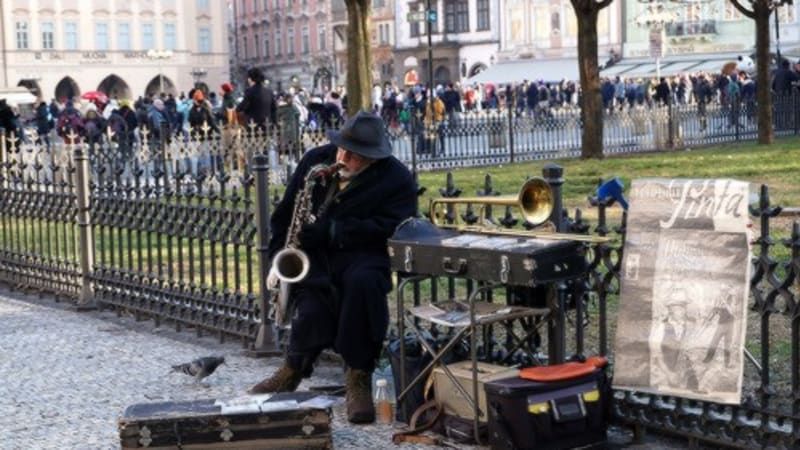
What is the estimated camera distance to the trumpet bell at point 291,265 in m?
7.78

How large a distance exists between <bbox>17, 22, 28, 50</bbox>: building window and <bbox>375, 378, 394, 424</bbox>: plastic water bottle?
76.8 m

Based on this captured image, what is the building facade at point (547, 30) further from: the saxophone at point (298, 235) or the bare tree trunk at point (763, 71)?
the saxophone at point (298, 235)

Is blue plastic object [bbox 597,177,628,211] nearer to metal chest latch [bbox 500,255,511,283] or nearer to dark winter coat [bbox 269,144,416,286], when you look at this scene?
metal chest latch [bbox 500,255,511,283]

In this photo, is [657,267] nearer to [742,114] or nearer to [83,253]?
[83,253]

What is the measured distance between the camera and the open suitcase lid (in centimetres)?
672

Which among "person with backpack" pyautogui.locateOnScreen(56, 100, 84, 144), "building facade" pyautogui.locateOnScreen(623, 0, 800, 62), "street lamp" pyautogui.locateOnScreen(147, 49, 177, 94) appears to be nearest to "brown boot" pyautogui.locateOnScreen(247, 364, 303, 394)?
"person with backpack" pyautogui.locateOnScreen(56, 100, 84, 144)

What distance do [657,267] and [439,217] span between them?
152cm

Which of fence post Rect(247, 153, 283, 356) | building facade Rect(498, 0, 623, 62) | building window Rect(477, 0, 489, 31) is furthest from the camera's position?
building window Rect(477, 0, 489, 31)

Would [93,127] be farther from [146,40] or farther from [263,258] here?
[146,40]

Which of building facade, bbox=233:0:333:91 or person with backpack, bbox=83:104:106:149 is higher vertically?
building facade, bbox=233:0:333:91

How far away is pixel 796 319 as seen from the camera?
6348mm

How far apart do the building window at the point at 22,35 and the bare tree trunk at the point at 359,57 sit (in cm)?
6068

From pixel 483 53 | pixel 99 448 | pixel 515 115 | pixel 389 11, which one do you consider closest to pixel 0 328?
pixel 99 448

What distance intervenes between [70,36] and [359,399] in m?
79.3
